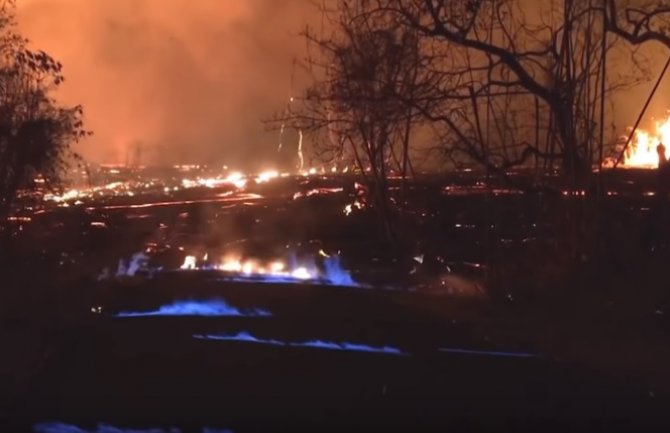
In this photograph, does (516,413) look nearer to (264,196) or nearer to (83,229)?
(83,229)

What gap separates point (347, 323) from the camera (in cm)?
816

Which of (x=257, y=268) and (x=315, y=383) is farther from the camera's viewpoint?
(x=257, y=268)

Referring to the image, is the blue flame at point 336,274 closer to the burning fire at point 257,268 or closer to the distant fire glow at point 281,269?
the distant fire glow at point 281,269

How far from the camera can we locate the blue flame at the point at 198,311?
8367mm

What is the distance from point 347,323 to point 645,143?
29.5 ft

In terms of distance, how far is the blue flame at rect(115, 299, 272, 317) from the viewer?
27.5ft

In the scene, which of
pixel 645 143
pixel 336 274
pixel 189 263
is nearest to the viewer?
pixel 336 274

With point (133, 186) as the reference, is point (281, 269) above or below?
below

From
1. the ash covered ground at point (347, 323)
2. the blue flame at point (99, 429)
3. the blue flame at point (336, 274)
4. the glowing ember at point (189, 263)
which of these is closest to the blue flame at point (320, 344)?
the ash covered ground at point (347, 323)

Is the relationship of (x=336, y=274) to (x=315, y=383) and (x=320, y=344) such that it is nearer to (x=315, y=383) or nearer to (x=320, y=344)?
(x=320, y=344)

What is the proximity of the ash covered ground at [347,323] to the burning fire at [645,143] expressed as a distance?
40cm

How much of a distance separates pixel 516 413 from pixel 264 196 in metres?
16.9

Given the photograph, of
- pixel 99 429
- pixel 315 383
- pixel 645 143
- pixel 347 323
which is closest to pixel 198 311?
pixel 347 323

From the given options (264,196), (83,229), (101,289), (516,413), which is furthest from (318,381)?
(264,196)
